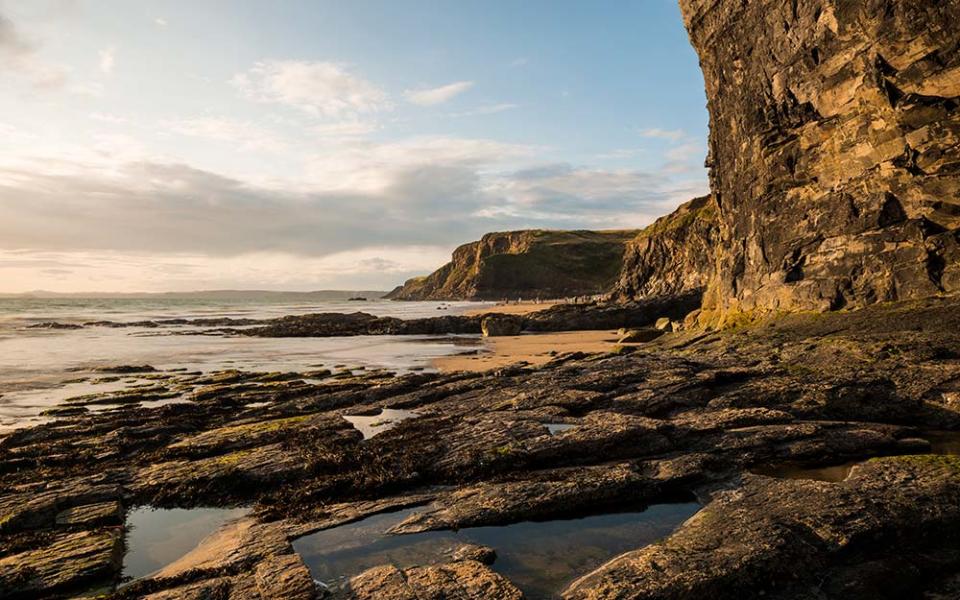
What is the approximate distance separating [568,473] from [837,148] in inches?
1005

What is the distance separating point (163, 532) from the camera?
38.1ft

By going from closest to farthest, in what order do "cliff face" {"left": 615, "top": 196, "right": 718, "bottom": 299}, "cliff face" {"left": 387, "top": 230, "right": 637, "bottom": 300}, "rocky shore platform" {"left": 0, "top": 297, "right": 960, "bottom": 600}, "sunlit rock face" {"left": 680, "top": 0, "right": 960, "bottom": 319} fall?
"rocky shore platform" {"left": 0, "top": 297, "right": 960, "bottom": 600}
"sunlit rock face" {"left": 680, "top": 0, "right": 960, "bottom": 319}
"cliff face" {"left": 615, "top": 196, "right": 718, "bottom": 299}
"cliff face" {"left": 387, "top": 230, "right": 637, "bottom": 300}

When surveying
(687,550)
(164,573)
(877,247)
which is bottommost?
(164,573)

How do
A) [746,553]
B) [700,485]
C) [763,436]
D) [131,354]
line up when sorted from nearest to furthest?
1. [746,553]
2. [700,485]
3. [763,436]
4. [131,354]

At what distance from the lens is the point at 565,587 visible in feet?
28.5

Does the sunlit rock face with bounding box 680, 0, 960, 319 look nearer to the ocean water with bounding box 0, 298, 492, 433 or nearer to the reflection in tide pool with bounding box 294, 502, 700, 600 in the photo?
the reflection in tide pool with bounding box 294, 502, 700, 600

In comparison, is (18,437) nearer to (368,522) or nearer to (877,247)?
(368,522)

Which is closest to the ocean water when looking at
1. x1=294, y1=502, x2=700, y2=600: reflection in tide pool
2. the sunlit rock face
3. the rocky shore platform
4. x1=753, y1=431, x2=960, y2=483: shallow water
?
the rocky shore platform

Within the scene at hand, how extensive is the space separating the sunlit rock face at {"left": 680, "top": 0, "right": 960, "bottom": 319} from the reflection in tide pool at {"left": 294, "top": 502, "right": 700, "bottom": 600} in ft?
69.4

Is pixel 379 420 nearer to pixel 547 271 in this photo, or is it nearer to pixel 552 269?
pixel 547 271

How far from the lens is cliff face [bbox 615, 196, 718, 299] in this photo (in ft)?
253

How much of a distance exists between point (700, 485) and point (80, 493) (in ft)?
48.1

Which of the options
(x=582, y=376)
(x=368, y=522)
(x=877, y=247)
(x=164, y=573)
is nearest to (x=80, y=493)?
(x=164, y=573)

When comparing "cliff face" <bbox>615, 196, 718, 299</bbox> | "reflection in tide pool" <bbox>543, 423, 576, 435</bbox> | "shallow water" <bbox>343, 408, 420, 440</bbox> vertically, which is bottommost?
"shallow water" <bbox>343, 408, 420, 440</bbox>
